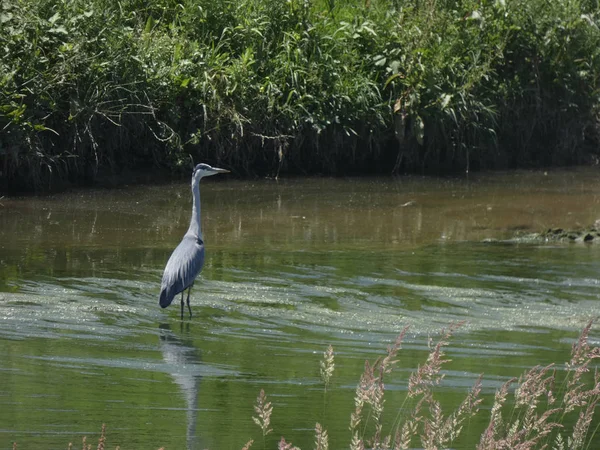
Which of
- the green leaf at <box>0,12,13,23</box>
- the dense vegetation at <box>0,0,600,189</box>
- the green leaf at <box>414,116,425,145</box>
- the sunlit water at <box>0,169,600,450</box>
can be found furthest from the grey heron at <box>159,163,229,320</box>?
the green leaf at <box>414,116,425,145</box>

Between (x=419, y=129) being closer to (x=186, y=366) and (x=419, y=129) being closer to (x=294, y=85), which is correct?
(x=294, y=85)

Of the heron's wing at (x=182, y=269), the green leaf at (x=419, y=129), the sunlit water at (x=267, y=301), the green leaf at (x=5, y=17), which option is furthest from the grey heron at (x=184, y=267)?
the green leaf at (x=419, y=129)

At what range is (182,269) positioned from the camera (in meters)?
9.15

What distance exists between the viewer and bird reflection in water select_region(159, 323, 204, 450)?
5785 millimetres

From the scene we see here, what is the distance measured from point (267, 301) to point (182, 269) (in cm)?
80

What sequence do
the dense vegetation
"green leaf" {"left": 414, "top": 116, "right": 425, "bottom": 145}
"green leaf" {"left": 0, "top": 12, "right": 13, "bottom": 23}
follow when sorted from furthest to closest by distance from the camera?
"green leaf" {"left": 414, "top": 116, "right": 425, "bottom": 145} → the dense vegetation → "green leaf" {"left": 0, "top": 12, "right": 13, "bottom": 23}

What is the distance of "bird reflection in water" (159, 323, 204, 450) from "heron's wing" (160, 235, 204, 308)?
291mm

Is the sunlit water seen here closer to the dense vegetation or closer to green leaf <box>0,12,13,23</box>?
the dense vegetation

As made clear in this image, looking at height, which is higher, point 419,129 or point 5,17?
point 5,17

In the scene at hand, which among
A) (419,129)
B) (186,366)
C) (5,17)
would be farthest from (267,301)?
(419,129)

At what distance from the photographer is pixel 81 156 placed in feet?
52.2

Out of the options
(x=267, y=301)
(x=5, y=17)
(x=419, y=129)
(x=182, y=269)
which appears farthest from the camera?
(x=419, y=129)

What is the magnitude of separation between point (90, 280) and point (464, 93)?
933cm

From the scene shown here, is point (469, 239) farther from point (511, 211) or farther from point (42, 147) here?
point (42, 147)
